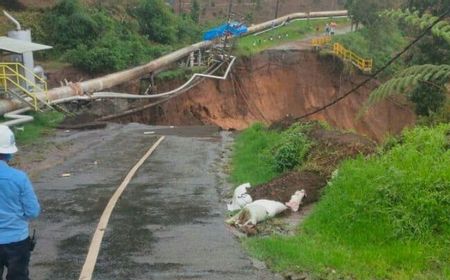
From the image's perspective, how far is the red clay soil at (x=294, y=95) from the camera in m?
42.0

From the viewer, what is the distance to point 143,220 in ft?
28.4

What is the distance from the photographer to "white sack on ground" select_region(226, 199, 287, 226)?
26.9 feet

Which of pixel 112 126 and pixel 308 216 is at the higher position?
pixel 308 216

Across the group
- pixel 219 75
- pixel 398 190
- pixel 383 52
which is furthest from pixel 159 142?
pixel 383 52

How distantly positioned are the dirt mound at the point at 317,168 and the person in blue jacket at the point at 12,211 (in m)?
4.58

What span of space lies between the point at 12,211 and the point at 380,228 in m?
4.12

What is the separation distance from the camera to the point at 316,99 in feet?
154

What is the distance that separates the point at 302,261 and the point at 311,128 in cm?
724

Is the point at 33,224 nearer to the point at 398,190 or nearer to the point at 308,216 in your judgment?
the point at 308,216

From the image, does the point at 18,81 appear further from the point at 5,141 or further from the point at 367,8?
the point at 367,8

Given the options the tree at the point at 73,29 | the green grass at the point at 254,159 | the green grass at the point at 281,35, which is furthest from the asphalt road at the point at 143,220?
the green grass at the point at 281,35

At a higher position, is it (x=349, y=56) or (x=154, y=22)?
(x=154, y=22)

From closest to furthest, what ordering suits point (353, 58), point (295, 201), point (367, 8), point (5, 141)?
point (5, 141), point (295, 201), point (353, 58), point (367, 8)

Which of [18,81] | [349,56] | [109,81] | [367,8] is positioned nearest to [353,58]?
[349,56]
